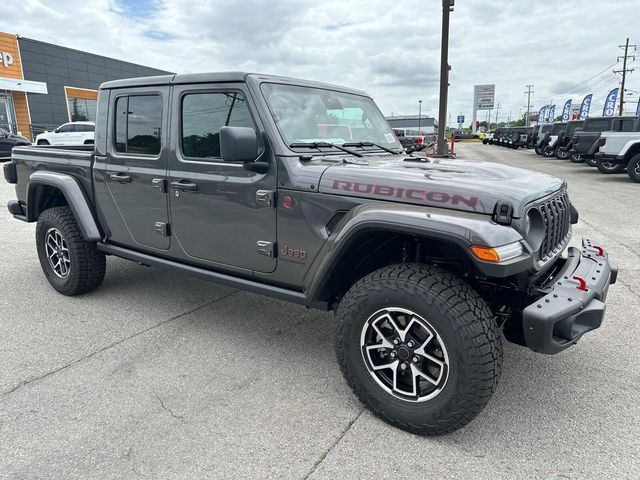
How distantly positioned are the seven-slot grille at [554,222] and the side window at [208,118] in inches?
70.7

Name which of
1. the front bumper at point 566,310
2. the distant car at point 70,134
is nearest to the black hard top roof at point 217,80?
the front bumper at point 566,310

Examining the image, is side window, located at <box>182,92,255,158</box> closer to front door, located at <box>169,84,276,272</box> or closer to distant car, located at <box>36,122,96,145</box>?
front door, located at <box>169,84,276,272</box>

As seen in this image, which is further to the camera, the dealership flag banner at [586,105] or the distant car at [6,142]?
the dealership flag banner at [586,105]

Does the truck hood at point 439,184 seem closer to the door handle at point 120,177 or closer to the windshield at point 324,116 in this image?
the windshield at point 324,116

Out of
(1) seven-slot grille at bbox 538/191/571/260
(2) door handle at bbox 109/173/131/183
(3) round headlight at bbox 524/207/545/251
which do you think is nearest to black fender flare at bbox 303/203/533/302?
(3) round headlight at bbox 524/207/545/251

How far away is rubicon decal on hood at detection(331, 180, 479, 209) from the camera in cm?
231

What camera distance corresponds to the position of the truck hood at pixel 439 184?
2.30m

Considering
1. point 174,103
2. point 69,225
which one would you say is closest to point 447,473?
point 174,103

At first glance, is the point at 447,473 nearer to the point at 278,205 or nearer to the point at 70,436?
the point at 278,205

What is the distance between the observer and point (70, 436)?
2.43 meters

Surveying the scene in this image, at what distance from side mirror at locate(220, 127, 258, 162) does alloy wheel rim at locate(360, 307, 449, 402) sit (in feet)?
3.75

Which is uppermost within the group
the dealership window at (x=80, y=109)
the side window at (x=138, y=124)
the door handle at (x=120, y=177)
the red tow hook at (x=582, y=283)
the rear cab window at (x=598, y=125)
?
the dealership window at (x=80, y=109)

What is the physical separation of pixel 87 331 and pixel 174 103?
1.87 metres

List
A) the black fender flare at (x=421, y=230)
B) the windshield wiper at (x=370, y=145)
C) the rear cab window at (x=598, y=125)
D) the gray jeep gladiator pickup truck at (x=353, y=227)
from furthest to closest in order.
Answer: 1. the rear cab window at (x=598, y=125)
2. the windshield wiper at (x=370, y=145)
3. the gray jeep gladiator pickup truck at (x=353, y=227)
4. the black fender flare at (x=421, y=230)
